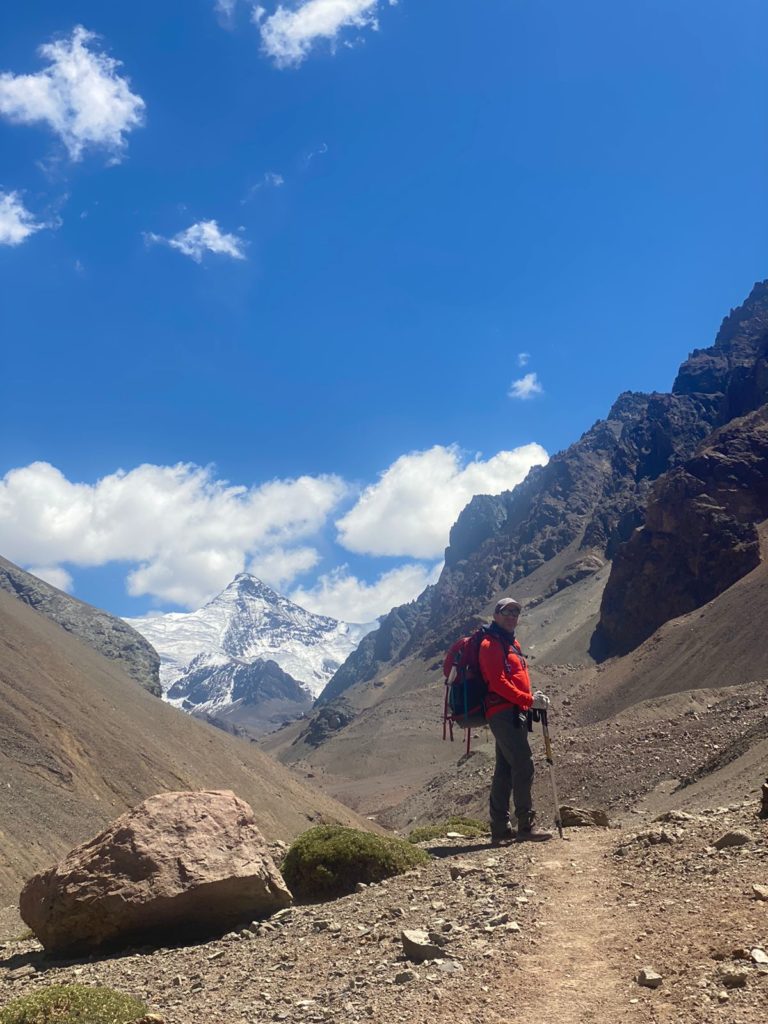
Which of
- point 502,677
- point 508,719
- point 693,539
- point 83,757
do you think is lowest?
point 508,719

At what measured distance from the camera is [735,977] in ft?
16.0

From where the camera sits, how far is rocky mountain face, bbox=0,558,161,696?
9769 cm

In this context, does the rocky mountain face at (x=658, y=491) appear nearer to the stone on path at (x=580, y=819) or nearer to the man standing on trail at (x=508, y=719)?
the stone on path at (x=580, y=819)

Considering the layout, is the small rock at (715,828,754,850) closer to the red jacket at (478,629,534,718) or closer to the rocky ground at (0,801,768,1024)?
the rocky ground at (0,801,768,1024)

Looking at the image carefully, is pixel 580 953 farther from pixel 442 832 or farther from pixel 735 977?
pixel 442 832

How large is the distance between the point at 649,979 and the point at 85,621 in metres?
106

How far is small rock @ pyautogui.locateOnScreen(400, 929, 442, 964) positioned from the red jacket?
16.3ft

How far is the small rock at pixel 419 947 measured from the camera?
20.4 feet

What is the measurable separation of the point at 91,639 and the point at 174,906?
96.7m

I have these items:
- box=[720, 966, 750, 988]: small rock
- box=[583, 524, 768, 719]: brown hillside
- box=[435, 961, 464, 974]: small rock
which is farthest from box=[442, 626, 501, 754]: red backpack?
box=[583, 524, 768, 719]: brown hillside

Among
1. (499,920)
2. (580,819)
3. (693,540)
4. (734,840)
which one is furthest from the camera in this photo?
(693,540)

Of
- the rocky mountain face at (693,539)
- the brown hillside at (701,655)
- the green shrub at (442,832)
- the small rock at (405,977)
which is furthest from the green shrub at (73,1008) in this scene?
the rocky mountain face at (693,539)

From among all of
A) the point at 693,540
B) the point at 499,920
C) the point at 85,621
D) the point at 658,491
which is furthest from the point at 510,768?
the point at 85,621

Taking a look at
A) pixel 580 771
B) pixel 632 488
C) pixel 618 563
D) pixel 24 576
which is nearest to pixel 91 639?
pixel 24 576
